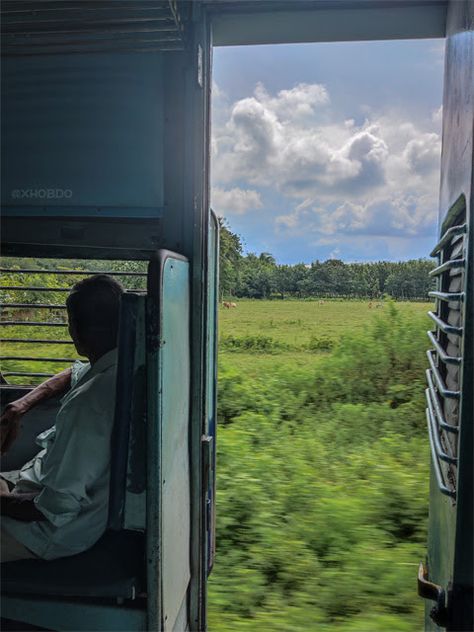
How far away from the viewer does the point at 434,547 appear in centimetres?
203

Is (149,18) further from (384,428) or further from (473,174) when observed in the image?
(384,428)

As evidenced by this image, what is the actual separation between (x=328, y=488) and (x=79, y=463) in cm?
259

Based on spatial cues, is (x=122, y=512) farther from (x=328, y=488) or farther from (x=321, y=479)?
(x=321, y=479)

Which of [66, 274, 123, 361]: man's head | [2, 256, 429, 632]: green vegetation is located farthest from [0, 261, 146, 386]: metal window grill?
[66, 274, 123, 361]: man's head

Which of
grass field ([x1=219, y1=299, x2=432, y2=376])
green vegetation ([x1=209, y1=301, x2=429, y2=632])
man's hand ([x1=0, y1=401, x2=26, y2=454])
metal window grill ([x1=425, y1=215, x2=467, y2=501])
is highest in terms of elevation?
metal window grill ([x1=425, y1=215, x2=467, y2=501])

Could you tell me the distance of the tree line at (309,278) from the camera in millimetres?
10820

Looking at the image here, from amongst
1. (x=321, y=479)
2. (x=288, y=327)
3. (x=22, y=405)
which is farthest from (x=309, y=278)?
(x=22, y=405)

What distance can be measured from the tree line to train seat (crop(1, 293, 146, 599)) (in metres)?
8.45

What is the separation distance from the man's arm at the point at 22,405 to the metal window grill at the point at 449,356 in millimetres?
1550

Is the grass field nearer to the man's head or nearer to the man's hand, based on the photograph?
the man's hand

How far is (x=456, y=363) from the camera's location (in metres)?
1.46

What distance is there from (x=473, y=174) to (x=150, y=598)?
153cm

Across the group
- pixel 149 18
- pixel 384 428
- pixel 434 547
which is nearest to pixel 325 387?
pixel 384 428

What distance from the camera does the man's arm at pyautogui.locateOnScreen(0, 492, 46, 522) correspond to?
1.89 meters
